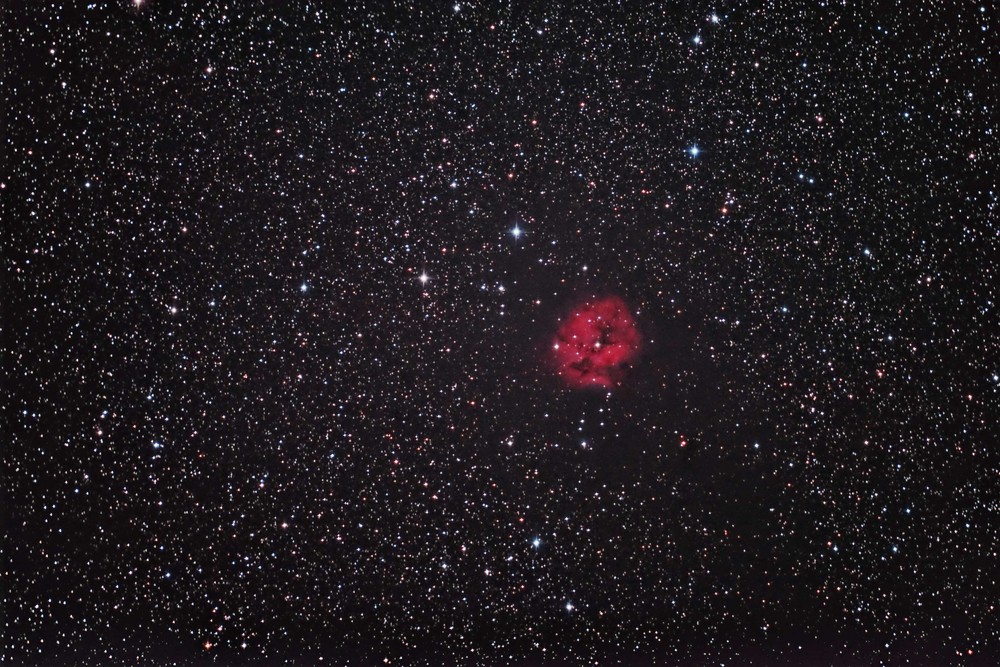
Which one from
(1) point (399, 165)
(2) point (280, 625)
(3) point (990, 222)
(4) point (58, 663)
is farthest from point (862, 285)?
(4) point (58, 663)

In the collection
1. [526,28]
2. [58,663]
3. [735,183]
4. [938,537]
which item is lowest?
[938,537]

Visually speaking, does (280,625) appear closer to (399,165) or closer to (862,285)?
(399,165)

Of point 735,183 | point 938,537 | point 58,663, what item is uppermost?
point 735,183

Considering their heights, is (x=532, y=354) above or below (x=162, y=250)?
below

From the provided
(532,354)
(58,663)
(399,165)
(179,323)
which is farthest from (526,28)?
(58,663)

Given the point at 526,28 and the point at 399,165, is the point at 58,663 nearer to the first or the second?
the point at 399,165

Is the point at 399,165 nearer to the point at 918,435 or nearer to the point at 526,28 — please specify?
the point at 526,28
